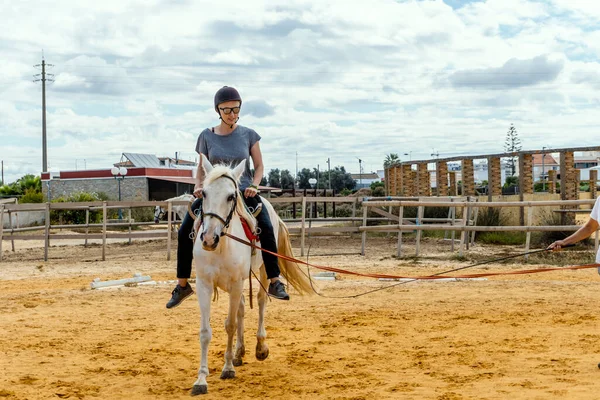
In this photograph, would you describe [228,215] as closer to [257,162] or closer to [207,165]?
[207,165]

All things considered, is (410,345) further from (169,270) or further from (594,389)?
(169,270)

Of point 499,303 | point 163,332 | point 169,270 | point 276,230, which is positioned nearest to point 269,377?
point 276,230

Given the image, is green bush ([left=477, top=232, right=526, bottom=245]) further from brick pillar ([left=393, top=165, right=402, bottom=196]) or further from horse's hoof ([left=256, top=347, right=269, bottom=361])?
horse's hoof ([left=256, top=347, right=269, bottom=361])

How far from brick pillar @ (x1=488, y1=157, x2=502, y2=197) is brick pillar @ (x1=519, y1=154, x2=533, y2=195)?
49.0 inches

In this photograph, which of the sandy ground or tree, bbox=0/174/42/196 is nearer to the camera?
the sandy ground

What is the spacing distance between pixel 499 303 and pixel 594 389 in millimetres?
4570

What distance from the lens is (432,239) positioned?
2056cm

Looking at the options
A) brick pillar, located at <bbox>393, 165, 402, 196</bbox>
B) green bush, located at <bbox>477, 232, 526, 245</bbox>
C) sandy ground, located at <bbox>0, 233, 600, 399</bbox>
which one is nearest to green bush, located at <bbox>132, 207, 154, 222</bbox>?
brick pillar, located at <bbox>393, 165, 402, 196</bbox>

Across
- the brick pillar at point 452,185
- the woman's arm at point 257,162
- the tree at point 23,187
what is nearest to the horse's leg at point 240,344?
the woman's arm at point 257,162

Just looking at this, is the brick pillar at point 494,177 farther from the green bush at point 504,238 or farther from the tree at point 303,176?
the tree at point 303,176

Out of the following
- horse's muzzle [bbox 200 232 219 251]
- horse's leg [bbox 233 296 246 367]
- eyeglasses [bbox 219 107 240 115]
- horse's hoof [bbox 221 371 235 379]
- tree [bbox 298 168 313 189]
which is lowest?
horse's hoof [bbox 221 371 235 379]

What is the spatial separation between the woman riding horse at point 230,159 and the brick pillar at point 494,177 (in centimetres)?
1760

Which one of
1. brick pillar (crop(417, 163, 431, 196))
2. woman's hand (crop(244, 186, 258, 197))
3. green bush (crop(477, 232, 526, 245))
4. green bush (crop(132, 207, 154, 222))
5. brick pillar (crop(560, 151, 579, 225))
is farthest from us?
green bush (crop(132, 207, 154, 222))

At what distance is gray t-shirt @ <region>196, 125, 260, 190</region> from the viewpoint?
6387 millimetres
